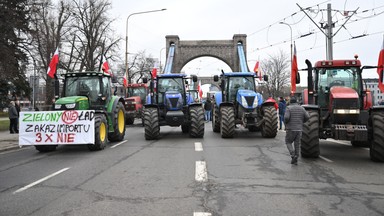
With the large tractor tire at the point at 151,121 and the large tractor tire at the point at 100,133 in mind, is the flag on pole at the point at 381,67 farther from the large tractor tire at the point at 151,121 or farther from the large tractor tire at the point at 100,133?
the large tractor tire at the point at 100,133

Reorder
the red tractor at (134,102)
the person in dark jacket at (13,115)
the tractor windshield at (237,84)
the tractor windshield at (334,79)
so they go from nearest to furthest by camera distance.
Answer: the tractor windshield at (334,79) < the tractor windshield at (237,84) < the person in dark jacket at (13,115) < the red tractor at (134,102)

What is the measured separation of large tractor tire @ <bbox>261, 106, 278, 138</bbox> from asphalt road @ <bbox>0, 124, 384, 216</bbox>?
3.34 meters

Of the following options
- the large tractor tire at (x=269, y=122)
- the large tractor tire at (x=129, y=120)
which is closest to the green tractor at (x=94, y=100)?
the large tractor tire at (x=269, y=122)

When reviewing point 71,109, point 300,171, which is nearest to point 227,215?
point 300,171

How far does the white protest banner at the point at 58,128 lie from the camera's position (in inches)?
451

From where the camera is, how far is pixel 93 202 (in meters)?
5.72

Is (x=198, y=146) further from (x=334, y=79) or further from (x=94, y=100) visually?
(x=334, y=79)

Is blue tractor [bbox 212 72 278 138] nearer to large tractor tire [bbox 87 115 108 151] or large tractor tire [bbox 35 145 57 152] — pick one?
large tractor tire [bbox 87 115 108 151]

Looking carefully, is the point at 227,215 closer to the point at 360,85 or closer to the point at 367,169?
the point at 367,169

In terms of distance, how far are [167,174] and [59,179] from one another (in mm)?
2311

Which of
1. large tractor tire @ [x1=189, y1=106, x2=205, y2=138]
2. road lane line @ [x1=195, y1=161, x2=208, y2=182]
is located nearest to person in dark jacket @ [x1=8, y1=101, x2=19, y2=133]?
large tractor tire @ [x1=189, y1=106, x2=205, y2=138]

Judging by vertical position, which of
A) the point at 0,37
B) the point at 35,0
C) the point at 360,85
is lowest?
the point at 360,85

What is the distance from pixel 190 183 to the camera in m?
6.96

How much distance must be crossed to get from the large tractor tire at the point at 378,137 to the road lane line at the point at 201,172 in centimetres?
447
